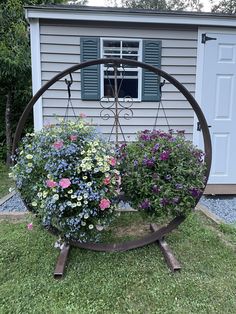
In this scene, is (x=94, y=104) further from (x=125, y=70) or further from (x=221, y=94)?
(x=221, y=94)

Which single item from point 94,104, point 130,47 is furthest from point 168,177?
point 130,47

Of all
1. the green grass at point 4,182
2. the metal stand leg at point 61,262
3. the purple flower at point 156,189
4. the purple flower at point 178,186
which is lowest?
the green grass at point 4,182

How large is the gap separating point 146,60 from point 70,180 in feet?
8.57

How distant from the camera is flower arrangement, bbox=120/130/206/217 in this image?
2354mm

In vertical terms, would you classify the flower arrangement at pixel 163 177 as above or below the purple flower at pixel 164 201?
above

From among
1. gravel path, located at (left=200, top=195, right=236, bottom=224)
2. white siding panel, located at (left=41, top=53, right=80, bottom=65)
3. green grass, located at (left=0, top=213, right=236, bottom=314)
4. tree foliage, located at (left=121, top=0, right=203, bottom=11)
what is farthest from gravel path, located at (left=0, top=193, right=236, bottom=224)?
tree foliage, located at (left=121, top=0, right=203, bottom=11)

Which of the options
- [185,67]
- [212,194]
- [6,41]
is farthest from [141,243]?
[6,41]

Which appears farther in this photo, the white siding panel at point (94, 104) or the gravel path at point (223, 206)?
the white siding panel at point (94, 104)

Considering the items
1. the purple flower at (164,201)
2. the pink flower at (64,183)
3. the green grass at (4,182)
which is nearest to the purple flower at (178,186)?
the purple flower at (164,201)

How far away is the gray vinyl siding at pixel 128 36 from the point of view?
3.98 meters

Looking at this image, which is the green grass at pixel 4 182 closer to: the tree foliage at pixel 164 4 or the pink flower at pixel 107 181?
the pink flower at pixel 107 181

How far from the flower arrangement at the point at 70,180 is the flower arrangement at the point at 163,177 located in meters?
0.18

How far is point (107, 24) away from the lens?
396 centimetres

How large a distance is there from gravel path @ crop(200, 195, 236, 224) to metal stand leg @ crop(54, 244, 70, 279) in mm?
1878
